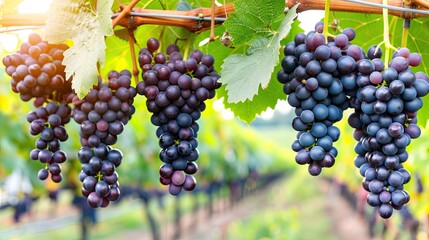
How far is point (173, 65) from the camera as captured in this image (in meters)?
1.10

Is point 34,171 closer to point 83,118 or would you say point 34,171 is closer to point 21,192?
point 21,192

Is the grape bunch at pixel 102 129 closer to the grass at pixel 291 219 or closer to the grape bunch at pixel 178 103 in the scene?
the grape bunch at pixel 178 103

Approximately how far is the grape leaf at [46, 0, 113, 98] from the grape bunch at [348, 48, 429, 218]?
49 centimetres

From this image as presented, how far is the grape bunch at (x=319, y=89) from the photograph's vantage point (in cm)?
94

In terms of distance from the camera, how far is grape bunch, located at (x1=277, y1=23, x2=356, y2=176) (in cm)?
94

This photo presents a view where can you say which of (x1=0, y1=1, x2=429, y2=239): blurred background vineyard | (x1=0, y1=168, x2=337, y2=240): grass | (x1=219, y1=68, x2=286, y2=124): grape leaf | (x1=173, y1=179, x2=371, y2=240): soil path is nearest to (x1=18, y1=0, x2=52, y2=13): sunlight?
(x1=0, y1=1, x2=429, y2=239): blurred background vineyard

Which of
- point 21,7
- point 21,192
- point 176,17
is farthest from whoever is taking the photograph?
point 21,192

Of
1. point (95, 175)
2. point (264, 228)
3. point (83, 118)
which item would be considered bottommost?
point (264, 228)

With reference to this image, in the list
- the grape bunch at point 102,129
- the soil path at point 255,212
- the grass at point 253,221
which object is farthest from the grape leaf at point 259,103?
the soil path at point 255,212

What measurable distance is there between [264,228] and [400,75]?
29.6 feet

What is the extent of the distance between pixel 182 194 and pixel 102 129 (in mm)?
12231

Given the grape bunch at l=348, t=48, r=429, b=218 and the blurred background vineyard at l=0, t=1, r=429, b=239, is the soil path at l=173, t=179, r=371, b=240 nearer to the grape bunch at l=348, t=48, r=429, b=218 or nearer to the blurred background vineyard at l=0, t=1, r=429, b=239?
the blurred background vineyard at l=0, t=1, r=429, b=239

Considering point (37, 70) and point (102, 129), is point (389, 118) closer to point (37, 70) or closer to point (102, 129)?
point (102, 129)

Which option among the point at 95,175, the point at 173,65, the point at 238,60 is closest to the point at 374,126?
the point at 238,60
